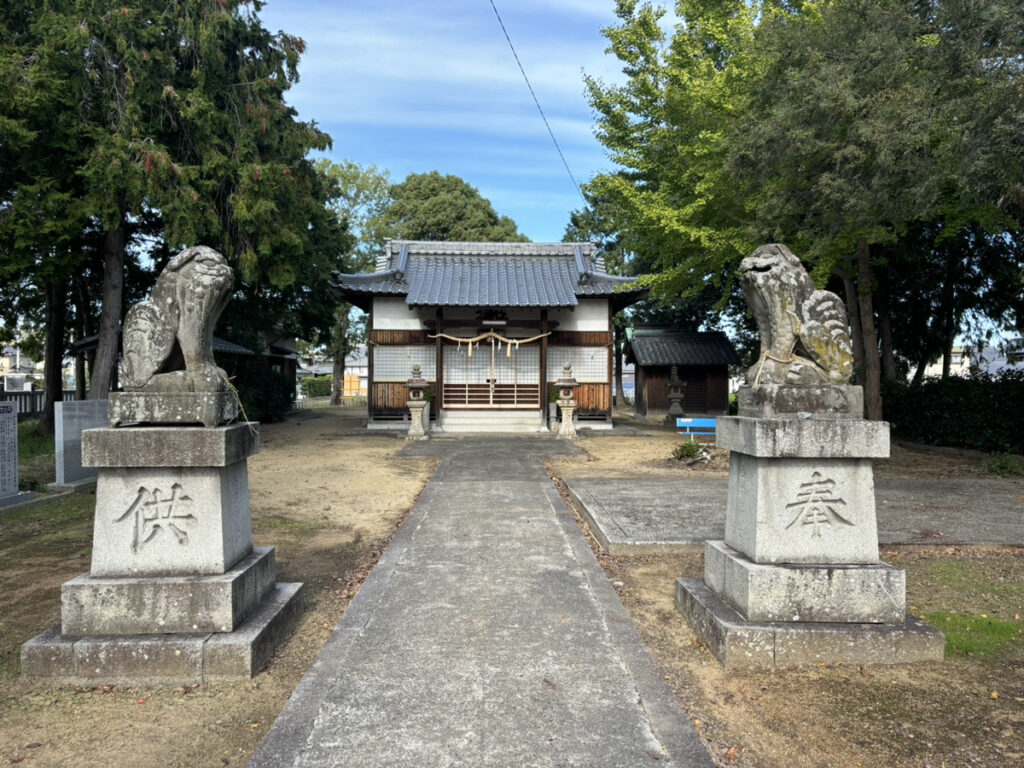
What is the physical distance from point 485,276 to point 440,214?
13.1 m

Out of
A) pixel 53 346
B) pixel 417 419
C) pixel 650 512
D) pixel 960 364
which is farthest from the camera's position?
pixel 960 364

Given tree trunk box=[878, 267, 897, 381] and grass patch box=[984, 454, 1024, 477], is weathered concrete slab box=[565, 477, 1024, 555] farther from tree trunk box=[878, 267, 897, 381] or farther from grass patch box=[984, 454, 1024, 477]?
tree trunk box=[878, 267, 897, 381]

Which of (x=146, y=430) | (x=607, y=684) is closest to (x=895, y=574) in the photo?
(x=607, y=684)

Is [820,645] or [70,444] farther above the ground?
[70,444]

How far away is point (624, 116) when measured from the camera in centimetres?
1509

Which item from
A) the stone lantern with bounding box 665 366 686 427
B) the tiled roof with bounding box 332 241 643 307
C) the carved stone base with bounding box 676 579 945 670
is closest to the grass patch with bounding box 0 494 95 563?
the carved stone base with bounding box 676 579 945 670

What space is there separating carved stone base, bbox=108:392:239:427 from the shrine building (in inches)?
551

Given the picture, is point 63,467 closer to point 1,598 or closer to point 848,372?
point 1,598

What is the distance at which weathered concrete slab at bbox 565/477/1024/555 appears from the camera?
5.70 meters

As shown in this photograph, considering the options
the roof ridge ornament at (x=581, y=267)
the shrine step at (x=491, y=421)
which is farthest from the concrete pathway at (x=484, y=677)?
the roof ridge ornament at (x=581, y=267)

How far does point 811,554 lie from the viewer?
3475 mm

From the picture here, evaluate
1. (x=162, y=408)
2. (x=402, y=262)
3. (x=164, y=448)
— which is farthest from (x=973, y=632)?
(x=402, y=262)

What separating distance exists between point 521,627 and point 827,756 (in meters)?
1.78

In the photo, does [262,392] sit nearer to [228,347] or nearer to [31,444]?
[228,347]
